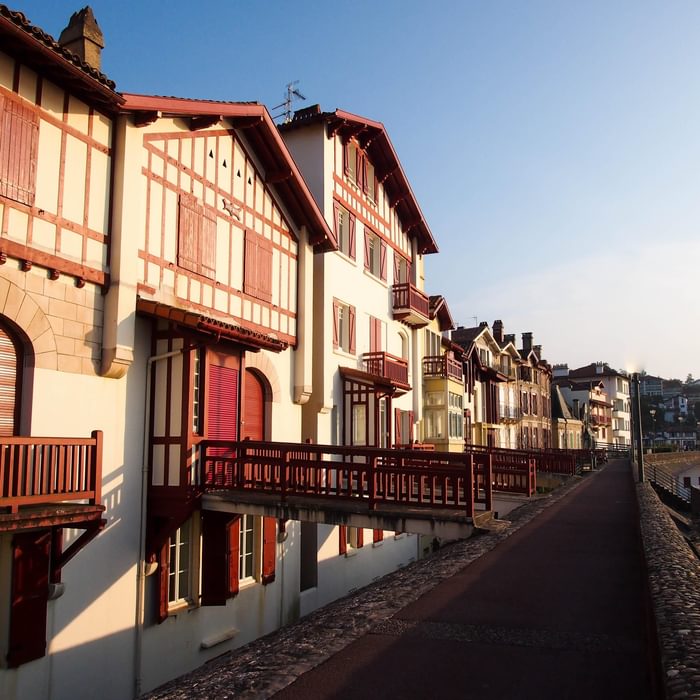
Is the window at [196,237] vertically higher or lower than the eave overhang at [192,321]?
higher

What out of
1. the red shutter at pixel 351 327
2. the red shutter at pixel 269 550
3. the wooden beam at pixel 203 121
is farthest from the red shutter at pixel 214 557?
the red shutter at pixel 351 327

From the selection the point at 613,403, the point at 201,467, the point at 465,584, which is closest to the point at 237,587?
the point at 201,467

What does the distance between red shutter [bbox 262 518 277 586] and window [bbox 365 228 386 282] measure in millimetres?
9898

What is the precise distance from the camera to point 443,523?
10.2 meters

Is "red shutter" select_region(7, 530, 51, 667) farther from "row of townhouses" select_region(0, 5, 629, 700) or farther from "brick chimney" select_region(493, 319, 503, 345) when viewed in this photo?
"brick chimney" select_region(493, 319, 503, 345)

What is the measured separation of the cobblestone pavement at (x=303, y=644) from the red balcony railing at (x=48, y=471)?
10.6 feet

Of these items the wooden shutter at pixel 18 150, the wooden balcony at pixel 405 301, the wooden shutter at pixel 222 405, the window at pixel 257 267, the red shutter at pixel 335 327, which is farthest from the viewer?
the wooden balcony at pixel 405 301

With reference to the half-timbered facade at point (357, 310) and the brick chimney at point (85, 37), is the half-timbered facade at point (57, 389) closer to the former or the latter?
the brick chimney at point (85, 37)

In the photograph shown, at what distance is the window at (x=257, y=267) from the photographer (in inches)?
574

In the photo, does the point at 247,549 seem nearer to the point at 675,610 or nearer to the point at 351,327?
the point at 351,327

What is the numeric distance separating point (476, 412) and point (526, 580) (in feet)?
108

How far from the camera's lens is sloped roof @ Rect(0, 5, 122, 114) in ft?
28.3

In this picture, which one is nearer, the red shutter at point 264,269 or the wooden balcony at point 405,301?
the red shutter at point 264,269

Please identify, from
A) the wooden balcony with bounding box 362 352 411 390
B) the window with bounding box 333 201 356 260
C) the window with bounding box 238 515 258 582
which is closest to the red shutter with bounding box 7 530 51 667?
the window with bounding box 238 515 258 582
